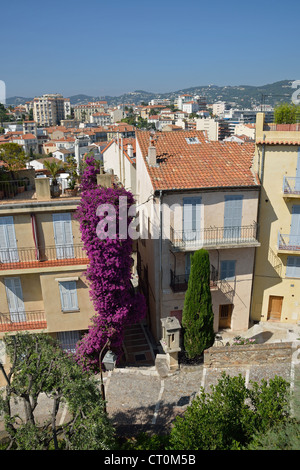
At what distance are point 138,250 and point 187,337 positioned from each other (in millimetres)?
10740

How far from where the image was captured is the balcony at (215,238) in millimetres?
21141

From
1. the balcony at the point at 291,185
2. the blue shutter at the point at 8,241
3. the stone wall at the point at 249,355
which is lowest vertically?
the stone wall at the point at 249,355

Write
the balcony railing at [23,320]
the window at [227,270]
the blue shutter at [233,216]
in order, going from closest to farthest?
the balcony railing at [23,320] < the blue shutter at [233,216] < the window at [227,270]

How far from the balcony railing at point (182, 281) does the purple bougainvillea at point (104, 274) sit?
3.04m

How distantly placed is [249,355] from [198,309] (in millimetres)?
3392

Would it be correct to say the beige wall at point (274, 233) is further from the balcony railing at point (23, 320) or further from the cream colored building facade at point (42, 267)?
the balcony railing at point (23, 320)

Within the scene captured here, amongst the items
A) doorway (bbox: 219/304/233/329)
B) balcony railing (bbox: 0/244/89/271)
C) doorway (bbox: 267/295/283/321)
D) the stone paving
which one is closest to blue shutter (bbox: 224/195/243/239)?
doorway (bbox: 219/304/233/329)

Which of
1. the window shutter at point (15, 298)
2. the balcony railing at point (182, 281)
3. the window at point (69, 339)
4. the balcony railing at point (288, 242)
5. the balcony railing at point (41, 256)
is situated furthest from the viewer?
the balcony railing at point (288, 242)

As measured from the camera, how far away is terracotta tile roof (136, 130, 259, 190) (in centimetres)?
2083

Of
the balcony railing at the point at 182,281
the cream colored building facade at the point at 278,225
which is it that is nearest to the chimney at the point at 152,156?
the cream colored building facade at the point at 278,225

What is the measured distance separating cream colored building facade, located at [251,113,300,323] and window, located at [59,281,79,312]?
11.3m

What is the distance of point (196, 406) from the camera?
12055 millimetres

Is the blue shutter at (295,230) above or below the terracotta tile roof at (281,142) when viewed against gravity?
below
